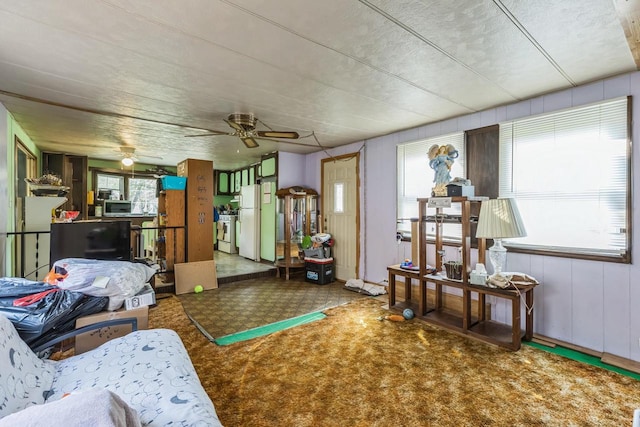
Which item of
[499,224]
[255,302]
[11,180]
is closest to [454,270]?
[499,224]

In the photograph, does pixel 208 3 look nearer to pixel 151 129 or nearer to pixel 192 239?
pixel 151 129

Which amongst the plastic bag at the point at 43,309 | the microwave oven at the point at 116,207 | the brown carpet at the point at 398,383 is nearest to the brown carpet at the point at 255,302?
the brown carpet at the point at 398,383

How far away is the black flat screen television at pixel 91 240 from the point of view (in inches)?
117

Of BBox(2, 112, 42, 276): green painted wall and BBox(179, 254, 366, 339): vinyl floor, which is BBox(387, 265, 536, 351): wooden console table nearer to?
BBox(179, 254, 366, 339): vinyl floor

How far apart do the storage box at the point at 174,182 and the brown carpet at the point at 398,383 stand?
258 cm

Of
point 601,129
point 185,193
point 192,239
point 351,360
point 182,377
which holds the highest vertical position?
point 601,129

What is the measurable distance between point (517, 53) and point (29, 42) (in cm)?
334

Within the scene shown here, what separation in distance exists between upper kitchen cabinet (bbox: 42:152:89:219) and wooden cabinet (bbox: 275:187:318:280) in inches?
170

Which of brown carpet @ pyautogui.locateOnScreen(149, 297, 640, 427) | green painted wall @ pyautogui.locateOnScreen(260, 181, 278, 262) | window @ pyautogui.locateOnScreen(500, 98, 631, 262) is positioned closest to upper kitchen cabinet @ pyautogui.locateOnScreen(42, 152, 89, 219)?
green painted wall @ pyautogui.locateOnScreen(260, 181, 278, 262)

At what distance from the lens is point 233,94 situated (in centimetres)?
293

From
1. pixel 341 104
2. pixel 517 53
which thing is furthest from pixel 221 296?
pixel 517 53

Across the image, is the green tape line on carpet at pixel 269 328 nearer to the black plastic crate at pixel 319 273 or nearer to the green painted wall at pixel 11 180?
the black plastic crate at pixel 319 273

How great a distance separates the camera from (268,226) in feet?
21.1

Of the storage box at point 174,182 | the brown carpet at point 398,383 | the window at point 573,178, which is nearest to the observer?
the brown carpet at point 398,383
